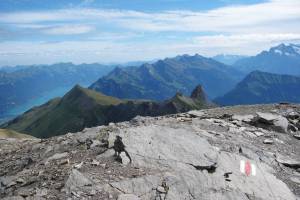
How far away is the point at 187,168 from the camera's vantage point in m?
17.3

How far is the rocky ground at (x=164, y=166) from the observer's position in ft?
50.9

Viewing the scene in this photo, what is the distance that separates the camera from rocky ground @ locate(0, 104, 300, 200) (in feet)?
50.9

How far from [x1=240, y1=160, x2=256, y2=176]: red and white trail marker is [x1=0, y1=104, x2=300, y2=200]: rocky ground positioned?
0.15 ft

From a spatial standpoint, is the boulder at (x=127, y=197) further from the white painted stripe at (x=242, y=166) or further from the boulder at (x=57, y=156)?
the white painted stripe at (x=242, y=166)

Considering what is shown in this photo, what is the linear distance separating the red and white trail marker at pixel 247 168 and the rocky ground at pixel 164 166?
0.05 meters

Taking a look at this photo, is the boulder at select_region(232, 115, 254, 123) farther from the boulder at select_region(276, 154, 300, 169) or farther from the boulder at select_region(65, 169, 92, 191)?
the boulder at select_region(65, 169, 92, 191)

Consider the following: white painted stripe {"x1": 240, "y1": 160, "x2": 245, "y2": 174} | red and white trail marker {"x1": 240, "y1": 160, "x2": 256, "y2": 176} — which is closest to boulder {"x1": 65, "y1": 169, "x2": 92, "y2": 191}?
white painted stripe {"x1": 240, "y1": 160, "x2": 245, "y2": 174}

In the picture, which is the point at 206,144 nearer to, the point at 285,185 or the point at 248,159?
the point at 248,159

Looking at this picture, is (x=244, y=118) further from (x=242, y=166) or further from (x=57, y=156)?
(x=57, y=156)

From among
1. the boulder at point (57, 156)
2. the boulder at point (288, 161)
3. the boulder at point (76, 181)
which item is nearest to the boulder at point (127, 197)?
the boulder at point (76, 181)

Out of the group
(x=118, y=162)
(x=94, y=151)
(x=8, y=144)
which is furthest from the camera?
(x=8, y=144)

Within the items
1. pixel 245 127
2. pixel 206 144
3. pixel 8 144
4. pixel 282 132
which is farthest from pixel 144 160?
pixel 8 144

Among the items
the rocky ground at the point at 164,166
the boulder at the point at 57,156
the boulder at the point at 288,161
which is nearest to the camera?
the rocky ground at the point at 164,166

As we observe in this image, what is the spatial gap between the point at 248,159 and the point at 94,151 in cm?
741
